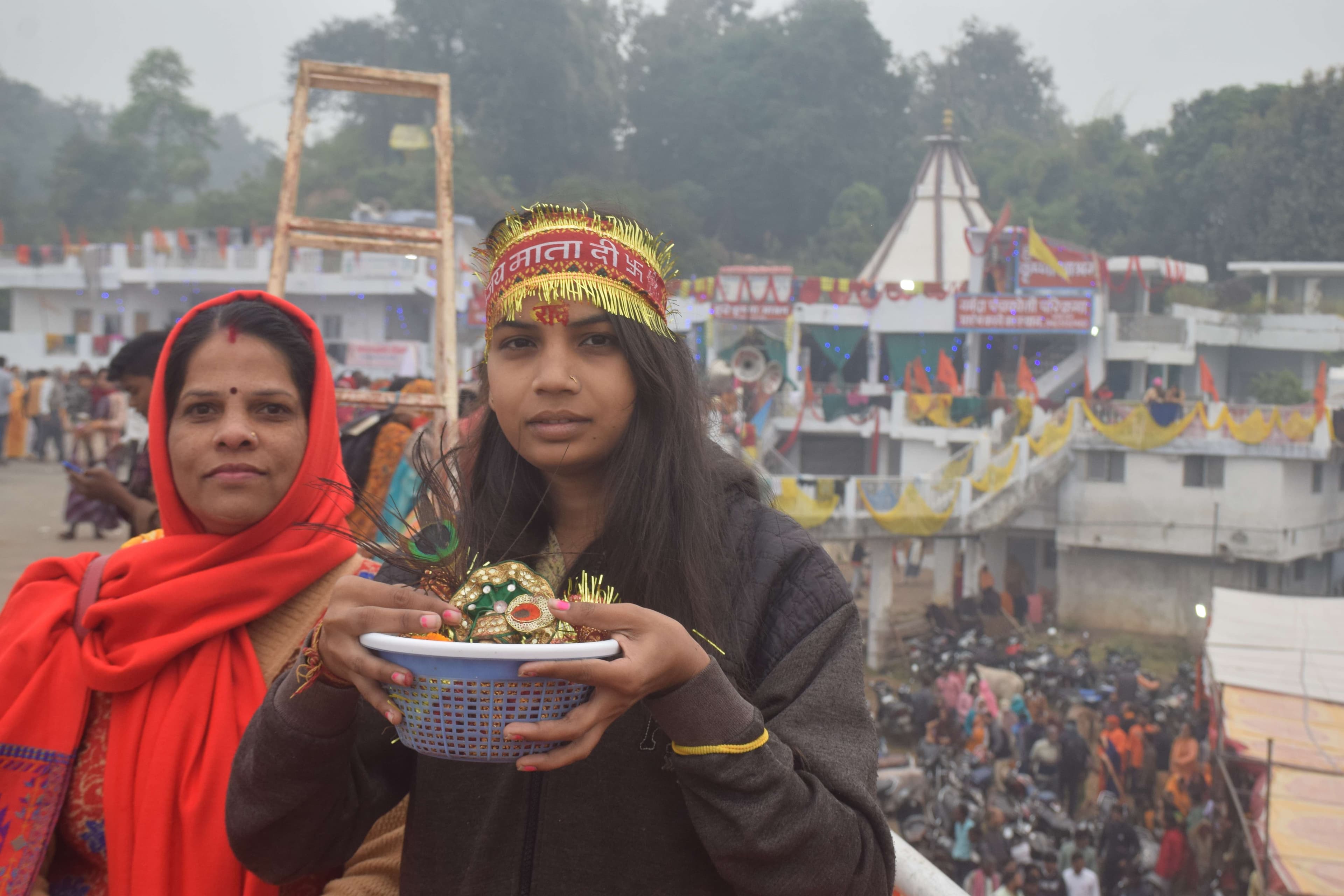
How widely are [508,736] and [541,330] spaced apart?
532 millimetres

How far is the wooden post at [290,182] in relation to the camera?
368 centimetres

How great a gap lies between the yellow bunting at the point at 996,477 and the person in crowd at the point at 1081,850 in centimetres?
1070

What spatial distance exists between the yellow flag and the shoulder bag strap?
28277 mm

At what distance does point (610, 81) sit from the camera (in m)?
51.4

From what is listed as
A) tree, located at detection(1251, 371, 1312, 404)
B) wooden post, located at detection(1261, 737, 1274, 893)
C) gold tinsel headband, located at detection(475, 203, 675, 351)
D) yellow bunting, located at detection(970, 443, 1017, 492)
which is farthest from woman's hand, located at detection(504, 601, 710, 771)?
tree, located at detection(1251, 371, 1312, 404)

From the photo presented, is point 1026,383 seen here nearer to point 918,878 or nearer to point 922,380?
point 922,380

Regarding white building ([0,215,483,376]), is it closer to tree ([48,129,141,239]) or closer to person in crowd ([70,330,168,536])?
tree ([48,129,141,239])

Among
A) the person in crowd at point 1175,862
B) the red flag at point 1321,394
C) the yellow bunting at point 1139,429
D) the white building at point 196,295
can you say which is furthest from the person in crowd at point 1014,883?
the white building at point 196,295

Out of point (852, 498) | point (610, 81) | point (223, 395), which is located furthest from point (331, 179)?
point (223, 395)

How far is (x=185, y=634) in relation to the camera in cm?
174

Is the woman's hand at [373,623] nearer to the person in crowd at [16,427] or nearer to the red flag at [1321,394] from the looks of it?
the person in crowd at [16,427]

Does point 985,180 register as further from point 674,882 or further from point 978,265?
point 674,882

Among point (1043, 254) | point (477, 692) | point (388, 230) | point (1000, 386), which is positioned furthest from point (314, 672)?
point (1043, 254)

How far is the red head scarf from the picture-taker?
5.43 ft
